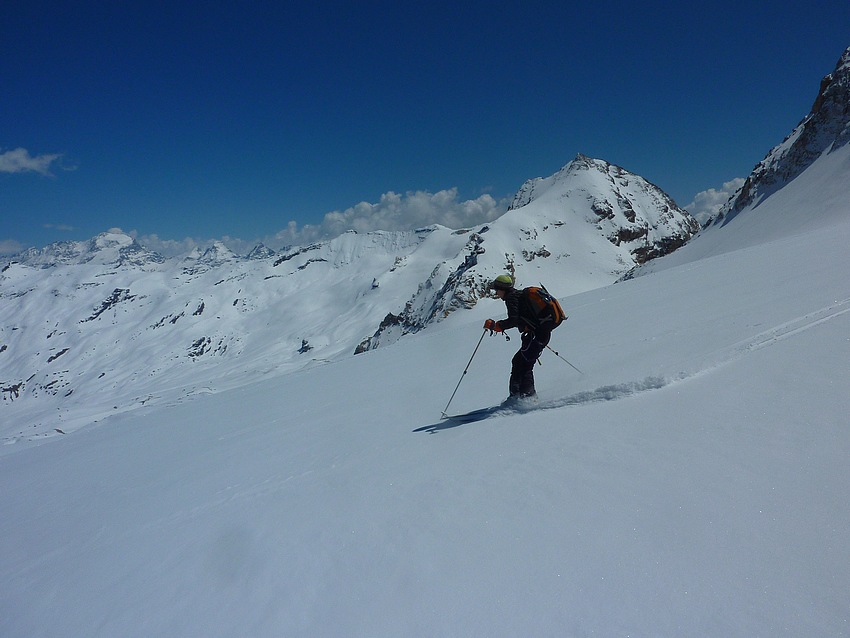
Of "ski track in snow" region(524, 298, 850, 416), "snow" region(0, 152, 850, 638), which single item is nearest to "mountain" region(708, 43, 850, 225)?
"ski track in snow" region(524, 298, 850, 416)

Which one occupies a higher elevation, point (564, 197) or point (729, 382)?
point (564, 197)

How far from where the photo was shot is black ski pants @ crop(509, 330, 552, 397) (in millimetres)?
6674

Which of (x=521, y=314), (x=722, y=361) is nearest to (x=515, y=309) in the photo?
(x=521, y=314)

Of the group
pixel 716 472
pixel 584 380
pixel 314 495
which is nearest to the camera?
pixel 716 472

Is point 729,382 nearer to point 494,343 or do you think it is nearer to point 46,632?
point 46,632

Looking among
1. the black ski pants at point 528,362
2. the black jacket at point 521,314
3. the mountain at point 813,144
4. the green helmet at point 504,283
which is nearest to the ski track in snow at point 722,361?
the black ski pants at point 528,362

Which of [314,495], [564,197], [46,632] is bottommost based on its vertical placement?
[46,632]

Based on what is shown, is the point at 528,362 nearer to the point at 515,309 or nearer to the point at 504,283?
the point at 515,309

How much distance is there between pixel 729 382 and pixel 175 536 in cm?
629

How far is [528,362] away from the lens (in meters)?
6.73

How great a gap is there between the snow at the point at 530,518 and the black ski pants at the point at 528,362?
0.55m

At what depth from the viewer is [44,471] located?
11461mm

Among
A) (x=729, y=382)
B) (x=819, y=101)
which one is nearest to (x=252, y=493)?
(x=729, y=382)

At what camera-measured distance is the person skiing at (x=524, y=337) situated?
668cm
